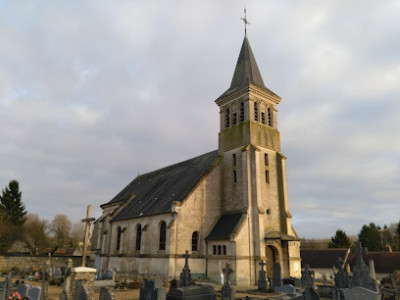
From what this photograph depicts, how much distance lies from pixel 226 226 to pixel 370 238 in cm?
4539

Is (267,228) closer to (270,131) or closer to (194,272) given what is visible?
(194,272)

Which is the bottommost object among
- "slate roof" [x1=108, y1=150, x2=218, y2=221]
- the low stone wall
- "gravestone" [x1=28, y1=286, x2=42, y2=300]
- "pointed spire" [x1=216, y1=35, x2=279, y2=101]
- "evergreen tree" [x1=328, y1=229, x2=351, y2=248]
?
the low stone wall

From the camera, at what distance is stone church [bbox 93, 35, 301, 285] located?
2297 centimetres

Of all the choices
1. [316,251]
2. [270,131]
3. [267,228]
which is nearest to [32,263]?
[267,228]

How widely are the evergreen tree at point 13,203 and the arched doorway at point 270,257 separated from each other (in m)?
44.2

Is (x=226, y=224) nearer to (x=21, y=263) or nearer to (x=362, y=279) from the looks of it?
(x=362, y=279)

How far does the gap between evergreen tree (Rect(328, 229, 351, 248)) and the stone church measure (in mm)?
25790

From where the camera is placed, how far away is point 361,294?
10789mm

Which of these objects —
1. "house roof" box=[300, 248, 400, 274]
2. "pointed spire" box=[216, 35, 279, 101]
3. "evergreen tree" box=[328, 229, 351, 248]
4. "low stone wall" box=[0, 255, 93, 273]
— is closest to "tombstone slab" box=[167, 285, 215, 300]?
"pointed spire" box=[216, 35, 279, 101]

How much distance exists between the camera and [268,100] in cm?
2881

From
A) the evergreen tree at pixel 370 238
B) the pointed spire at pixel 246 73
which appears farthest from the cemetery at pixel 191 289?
the evergreen tree at pixel 370 238

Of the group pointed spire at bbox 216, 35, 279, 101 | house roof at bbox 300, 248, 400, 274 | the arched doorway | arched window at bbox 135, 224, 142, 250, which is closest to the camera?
the arched doorway

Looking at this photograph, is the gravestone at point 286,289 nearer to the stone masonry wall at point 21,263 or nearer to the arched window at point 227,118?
the arched window at point 227,118

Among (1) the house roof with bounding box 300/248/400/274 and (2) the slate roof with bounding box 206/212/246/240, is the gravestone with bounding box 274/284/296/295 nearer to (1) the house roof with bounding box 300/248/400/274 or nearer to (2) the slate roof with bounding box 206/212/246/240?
(2) the slate roof with bounding box 206/212/246/240
